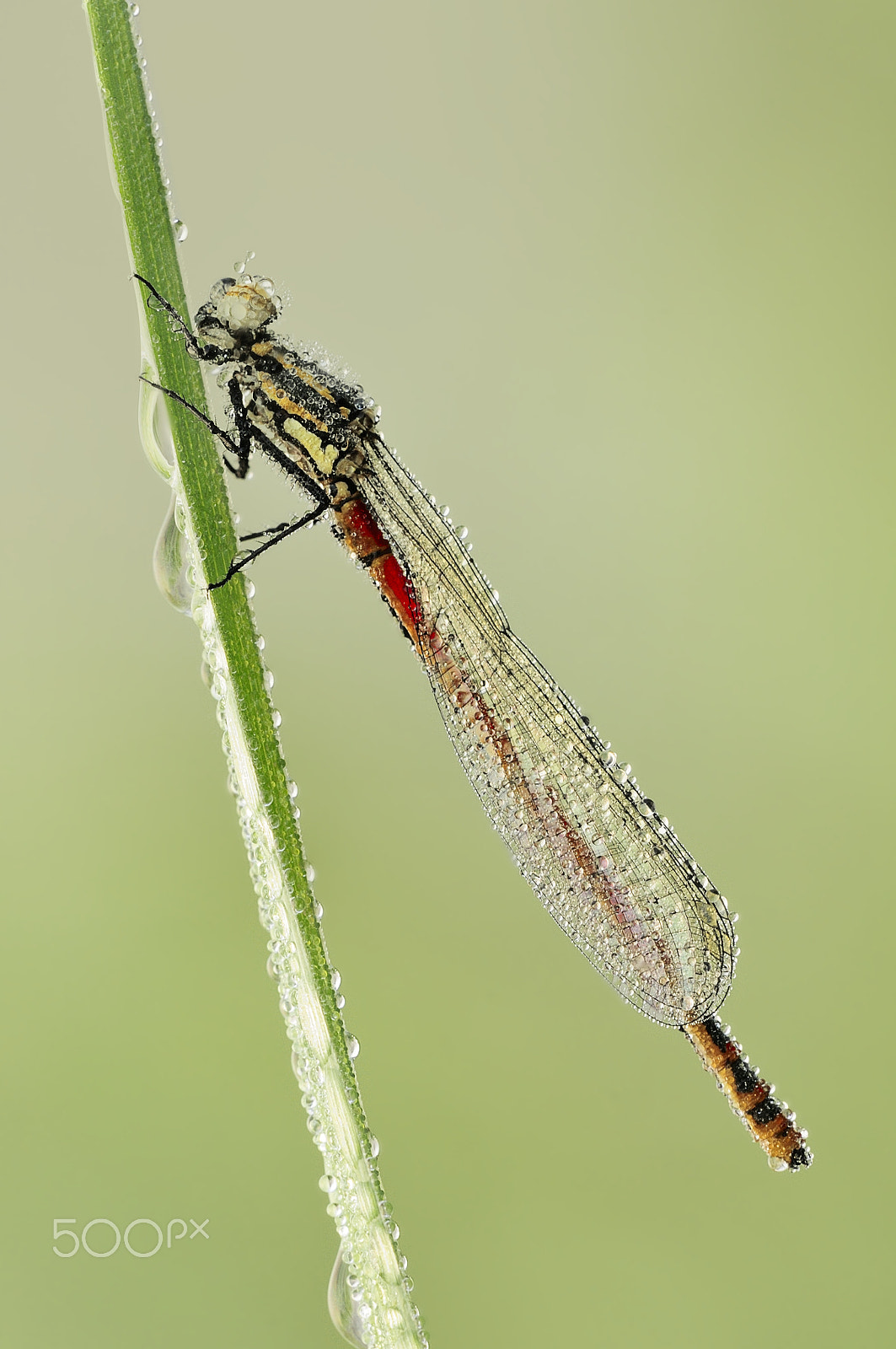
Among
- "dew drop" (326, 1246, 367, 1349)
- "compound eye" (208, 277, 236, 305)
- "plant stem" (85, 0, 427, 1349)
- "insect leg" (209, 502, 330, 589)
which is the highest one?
"compound eye" (208, 277, 236, 305)

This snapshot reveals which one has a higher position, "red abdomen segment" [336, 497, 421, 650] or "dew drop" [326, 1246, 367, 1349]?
"red abdomen segment" [336, 497, 421, 650]

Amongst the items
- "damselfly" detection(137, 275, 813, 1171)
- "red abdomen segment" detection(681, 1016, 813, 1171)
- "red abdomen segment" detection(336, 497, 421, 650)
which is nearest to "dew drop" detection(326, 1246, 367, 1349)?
"damselfly" detection(137, 275, 813, 1171)

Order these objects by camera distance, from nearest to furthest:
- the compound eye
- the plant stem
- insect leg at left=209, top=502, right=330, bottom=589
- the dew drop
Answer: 1. the plant stem
2. the dew drop
3. insect leg at left=209, top=502, right=330, bottom=589
4. the compound eye

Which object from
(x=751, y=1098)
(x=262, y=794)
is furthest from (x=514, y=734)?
(x=262, y=794)

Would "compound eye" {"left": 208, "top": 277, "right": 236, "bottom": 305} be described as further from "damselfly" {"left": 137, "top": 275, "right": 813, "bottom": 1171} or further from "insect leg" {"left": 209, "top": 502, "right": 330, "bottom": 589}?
"insect leg" {"left": 209, "top": 502, "right": 330, "bottom": 589}

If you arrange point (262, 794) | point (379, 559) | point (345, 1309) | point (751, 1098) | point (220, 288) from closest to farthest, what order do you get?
point (262, 794)
point (345, 1309)
point (220, 288)
point (751, 1098)
point (379, 559)

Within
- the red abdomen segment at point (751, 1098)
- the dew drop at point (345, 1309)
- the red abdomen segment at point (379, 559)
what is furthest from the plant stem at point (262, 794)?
the red abdomen segment at point (751, 1098)

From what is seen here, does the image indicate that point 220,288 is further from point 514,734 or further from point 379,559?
point 514,734

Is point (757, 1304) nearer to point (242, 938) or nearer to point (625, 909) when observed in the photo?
point (625, 909)
